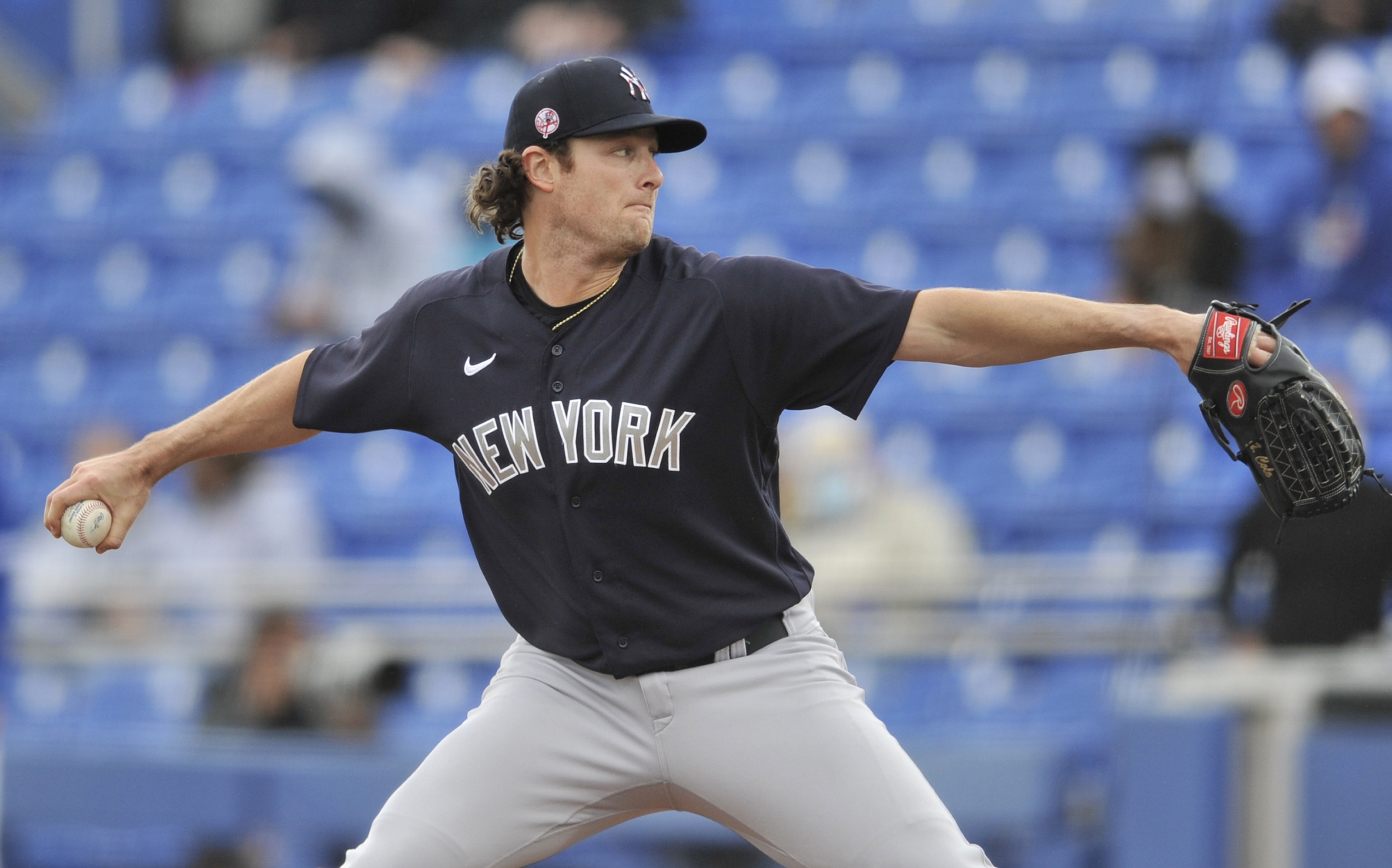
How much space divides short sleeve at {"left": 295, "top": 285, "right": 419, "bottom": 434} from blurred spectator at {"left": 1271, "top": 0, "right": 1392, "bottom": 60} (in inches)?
229

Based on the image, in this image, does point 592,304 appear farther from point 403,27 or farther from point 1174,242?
point 403,27

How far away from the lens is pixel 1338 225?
675 centimetres

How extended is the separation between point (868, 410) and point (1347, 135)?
2.36 metres

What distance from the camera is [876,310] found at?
2926mm

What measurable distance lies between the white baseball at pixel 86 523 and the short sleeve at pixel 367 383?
1.29 ft

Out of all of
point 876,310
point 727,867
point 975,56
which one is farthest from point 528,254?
point 975,56

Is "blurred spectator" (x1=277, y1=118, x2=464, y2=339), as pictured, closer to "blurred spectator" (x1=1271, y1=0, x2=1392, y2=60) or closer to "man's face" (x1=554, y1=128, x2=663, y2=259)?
"blurred spectator" (x1=1271, y1=0, x2=1392, y2=60)

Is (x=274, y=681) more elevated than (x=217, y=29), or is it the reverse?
(x=217, y=29)

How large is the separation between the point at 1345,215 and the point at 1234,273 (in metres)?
0.54

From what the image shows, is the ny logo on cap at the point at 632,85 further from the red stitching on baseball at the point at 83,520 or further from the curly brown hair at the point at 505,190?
the red stitching on baseball at the point at 83,520

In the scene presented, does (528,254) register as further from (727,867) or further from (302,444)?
(302,444)

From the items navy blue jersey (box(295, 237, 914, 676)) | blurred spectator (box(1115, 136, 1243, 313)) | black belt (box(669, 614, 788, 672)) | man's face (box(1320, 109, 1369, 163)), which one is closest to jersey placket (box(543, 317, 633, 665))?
navy blue jersey (box(295, 237, 914, 676))

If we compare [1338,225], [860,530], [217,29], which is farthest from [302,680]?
[217,29]

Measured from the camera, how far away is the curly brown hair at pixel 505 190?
10.2 ft
